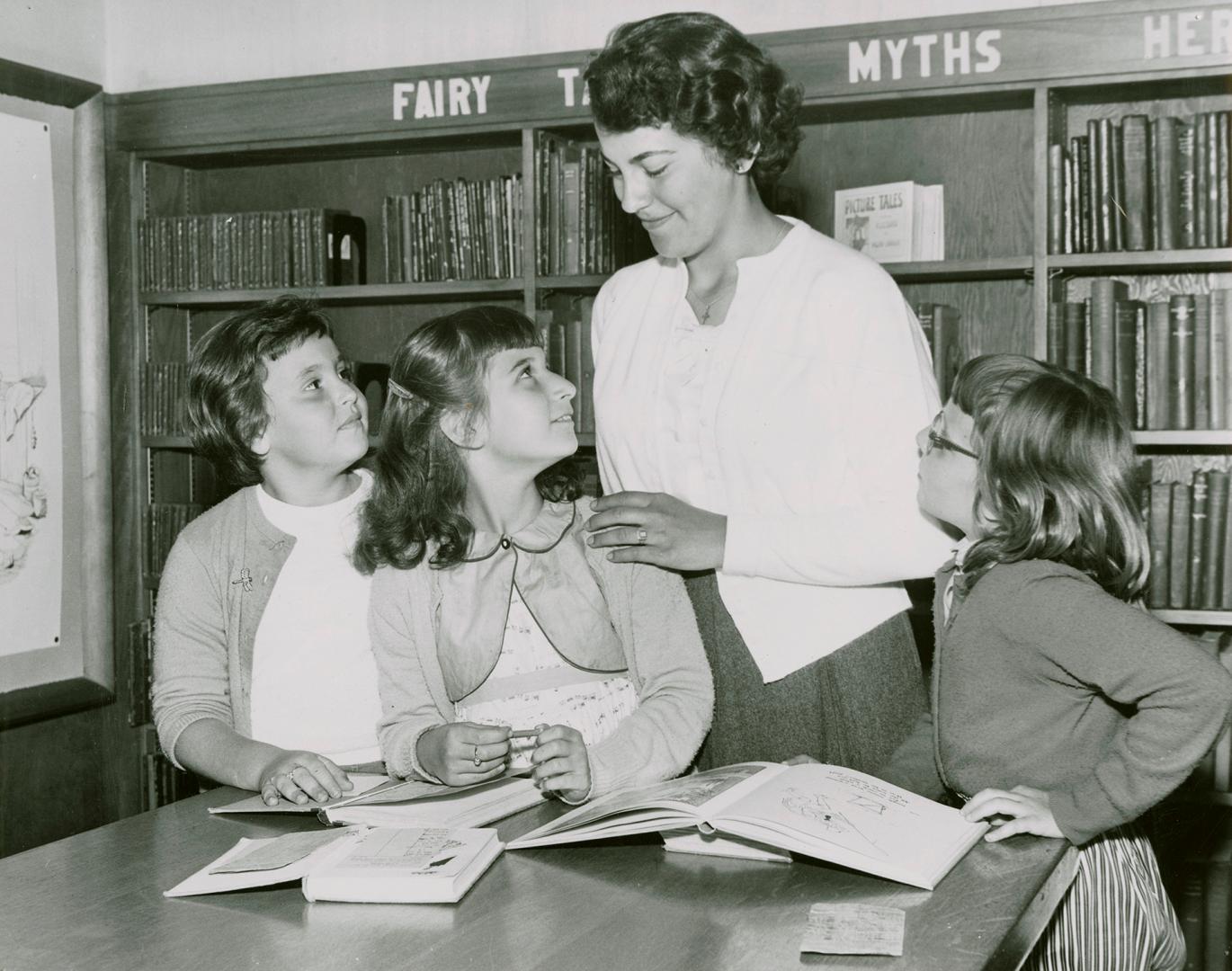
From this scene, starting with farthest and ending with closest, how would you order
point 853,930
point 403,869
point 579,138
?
point 579,138 → point 403,869 → point 853,930

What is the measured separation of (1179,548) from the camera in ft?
9.87

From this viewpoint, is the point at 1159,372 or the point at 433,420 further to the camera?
the point at 1159,372

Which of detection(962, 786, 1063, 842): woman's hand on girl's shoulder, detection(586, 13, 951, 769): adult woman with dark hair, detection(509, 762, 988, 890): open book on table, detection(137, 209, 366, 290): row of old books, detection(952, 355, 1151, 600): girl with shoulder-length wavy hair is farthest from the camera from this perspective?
detection(137, 209, 366, 290): row of old books

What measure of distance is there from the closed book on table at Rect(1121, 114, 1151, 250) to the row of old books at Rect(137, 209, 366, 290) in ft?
6.64

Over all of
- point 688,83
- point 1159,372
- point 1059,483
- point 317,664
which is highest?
point 688,83

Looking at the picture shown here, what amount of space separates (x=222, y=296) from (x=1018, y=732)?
9.08ft

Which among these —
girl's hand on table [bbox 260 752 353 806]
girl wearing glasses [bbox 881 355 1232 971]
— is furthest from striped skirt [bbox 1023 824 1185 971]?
girl's hand on table [bbox 260 752 353 806]

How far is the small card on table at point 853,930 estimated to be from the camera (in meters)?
1.14

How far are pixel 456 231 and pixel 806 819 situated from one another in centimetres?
251

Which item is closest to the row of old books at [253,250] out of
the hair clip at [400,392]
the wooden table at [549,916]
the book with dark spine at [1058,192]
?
the hair clip at [400,392]

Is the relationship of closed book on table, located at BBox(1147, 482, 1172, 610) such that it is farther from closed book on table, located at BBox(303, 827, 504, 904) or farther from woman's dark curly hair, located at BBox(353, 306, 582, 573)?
closed book on table, located at BBox(303, 827, 504, 904)

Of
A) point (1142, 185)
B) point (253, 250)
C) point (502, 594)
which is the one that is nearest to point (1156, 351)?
point (1142, 185)

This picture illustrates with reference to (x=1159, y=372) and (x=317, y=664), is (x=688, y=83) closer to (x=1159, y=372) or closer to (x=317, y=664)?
Result: (x=317, y=664)

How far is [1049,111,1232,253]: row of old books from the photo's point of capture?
115 inches
